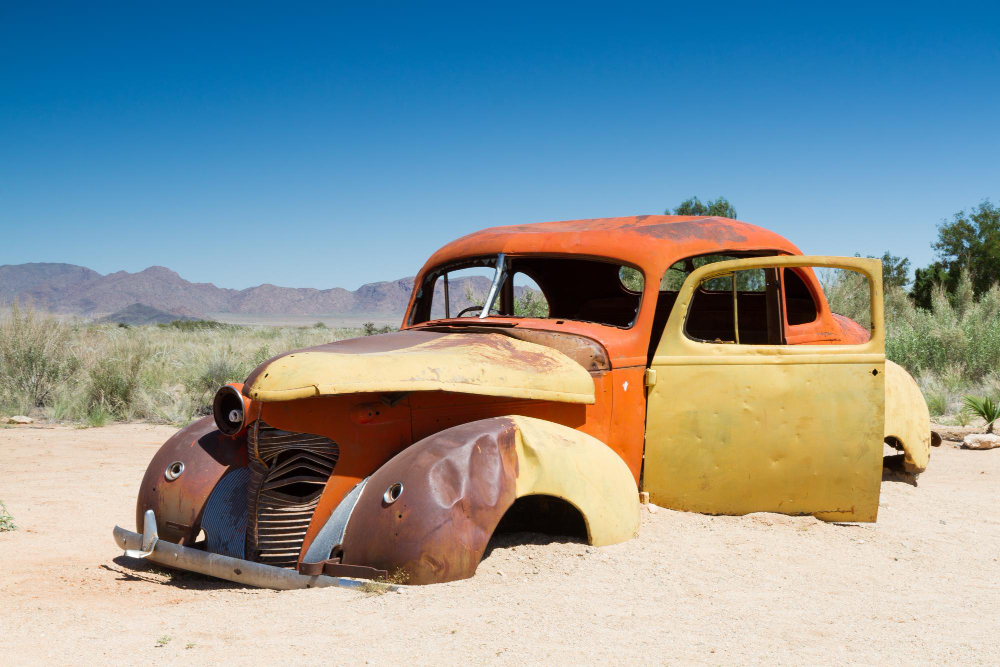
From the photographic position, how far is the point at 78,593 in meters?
4.29

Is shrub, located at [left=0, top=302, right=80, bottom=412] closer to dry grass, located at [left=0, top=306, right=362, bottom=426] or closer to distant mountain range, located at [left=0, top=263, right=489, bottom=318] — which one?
dry grass, located at [left=0, top=306, right=362, bottom=426]

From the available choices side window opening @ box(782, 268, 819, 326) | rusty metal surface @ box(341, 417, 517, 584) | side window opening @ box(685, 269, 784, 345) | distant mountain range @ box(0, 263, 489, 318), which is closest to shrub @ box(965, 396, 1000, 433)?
side window opening @ box(685, 269, 784, 345)

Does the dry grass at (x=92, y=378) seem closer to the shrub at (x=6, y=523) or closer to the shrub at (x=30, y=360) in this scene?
the shrub at (x=30, y=360)

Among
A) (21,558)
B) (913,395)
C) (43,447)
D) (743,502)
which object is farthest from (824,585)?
(43,447)

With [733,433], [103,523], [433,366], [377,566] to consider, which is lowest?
[103,523]

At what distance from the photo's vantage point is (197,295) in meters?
152

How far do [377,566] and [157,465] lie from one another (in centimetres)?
190

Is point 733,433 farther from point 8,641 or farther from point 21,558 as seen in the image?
point 21,558

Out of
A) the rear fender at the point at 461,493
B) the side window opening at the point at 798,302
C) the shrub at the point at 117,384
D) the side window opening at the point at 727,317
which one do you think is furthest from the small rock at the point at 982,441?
the shrub at the point at 117,384

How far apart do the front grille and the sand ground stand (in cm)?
22

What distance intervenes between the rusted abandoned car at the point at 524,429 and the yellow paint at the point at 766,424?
0.04 ft

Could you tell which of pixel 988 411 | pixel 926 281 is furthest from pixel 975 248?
pixel 988 411

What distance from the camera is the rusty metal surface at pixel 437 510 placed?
3584mm

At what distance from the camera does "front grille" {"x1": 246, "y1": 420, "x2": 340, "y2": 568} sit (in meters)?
3.92
